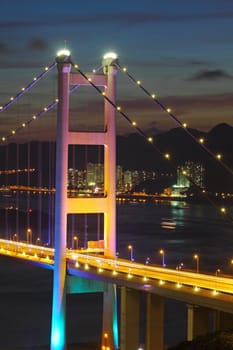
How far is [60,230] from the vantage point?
563 inches

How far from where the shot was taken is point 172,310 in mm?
20672

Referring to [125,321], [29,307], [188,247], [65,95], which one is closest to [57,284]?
[125,321]

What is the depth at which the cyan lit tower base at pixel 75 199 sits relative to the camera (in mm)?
14125

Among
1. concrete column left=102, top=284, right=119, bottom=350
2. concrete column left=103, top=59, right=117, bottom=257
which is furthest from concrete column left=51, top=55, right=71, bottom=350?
concrete column left=103, top=59, right=117, bottom=257

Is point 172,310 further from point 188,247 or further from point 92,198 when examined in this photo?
point 188,247

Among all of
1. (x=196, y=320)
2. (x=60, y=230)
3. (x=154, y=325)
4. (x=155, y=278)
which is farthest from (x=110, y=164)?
(x=196, y=320)

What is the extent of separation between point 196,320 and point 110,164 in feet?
16.6

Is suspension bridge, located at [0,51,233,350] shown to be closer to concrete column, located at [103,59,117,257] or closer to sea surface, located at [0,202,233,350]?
concrete column, located at [103,59,117,257]

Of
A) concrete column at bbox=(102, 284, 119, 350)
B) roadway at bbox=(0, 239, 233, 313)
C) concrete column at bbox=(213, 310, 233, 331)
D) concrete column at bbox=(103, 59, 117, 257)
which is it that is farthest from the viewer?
concrete column at bbox=(103, 59, 117, 257)

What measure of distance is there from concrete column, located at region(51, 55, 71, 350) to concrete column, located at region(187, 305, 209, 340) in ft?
13.5

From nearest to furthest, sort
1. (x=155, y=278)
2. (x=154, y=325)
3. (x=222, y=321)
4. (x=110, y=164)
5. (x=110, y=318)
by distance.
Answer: (x=222, y=321) < (x=154, y=325) < (x=155, y=278) < (x=110, y=318) < (x=110, y=164)

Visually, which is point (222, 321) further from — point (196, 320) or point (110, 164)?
point (110, 164)

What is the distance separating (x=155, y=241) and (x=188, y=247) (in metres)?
3.12

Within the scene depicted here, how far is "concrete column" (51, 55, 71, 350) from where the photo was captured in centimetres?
1412
